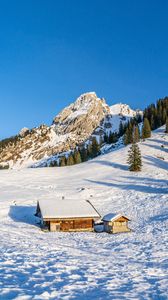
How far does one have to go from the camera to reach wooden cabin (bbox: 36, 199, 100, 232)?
152 ft

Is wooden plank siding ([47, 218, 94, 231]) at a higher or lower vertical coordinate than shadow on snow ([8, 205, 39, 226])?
lower

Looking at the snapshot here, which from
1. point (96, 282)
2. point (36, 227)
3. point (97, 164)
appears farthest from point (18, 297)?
point (97, 164)

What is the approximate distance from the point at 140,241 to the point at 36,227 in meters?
17.6

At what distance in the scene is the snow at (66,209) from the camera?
47031mm

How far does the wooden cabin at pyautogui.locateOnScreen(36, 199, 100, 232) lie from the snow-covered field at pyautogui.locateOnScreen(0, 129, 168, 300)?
2403mm

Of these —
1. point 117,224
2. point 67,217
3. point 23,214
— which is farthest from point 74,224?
point 23,214

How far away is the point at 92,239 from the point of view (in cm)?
3791

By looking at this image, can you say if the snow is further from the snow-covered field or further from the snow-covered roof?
the snow-covered field

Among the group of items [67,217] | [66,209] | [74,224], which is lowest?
[74,224]

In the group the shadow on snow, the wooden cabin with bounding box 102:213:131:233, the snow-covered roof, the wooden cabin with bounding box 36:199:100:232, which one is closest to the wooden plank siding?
the wooden cabin with bounding box 36:199:100:232

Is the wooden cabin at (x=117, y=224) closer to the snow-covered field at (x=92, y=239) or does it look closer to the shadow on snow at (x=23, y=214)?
the snow-covered field at (x=92, y=239)

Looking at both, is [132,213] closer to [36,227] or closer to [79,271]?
[36,227]

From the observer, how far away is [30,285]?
13844 millimetres

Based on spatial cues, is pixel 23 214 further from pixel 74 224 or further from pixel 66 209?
pixel 74 224
